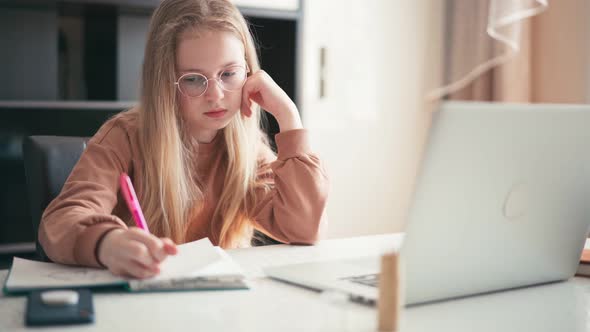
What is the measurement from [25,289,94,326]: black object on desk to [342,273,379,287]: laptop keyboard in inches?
12.5

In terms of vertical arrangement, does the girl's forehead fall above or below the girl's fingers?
above

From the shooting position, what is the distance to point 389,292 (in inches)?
27.3

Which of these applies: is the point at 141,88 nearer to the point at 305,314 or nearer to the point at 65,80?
the point at 305,314

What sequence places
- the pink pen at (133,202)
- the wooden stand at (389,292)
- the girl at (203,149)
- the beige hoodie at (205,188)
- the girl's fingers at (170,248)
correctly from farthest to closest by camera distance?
the girl at (203,149) → the beige hoodie at (205,188) → the pink pen at (133,202) → the girl's fingers at (170,248) → the wooden stand at (389,292)

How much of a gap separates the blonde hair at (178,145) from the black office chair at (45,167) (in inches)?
6.1

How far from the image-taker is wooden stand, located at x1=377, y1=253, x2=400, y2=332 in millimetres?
690

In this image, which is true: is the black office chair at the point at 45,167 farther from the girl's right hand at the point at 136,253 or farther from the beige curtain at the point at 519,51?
the beige curtain at the point at 519,51

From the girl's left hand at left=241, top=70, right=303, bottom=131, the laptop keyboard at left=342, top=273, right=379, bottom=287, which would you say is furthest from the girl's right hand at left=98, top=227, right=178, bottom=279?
the girl's left hand at left=241, top=70, right=303, bottom=131

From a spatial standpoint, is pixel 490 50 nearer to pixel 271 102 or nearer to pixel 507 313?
pixel 271 102

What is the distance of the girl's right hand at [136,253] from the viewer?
865 mm

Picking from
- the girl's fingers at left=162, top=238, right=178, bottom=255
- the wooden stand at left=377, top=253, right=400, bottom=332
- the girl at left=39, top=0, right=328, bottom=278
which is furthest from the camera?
the girl at left=39, top=0, right=328, bottom=278

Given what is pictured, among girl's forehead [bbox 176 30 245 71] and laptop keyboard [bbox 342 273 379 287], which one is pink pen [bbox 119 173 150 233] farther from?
girl's forehead [bbox 176 30 245 71]

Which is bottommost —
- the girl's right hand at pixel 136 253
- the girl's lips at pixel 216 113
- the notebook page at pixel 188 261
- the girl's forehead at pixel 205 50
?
the notebook page at pixel 188 261

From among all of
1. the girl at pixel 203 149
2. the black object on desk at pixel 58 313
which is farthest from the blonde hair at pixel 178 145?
the black object on desk at pixel 58 313
